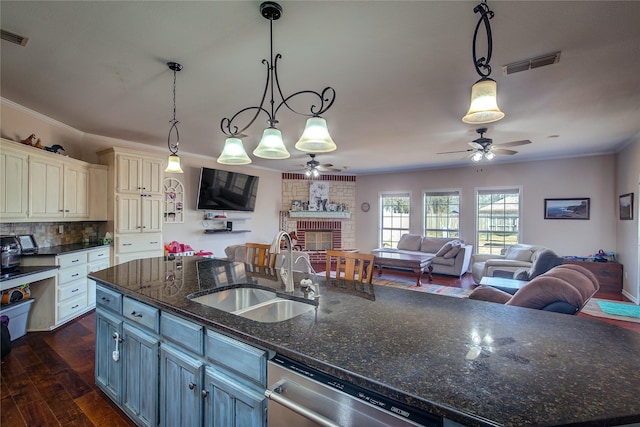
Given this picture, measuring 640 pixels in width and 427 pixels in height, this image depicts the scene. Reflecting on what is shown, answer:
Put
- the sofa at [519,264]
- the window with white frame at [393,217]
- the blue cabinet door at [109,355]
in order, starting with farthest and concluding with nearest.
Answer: the window with white frame at [393,217] < the sofa at [519,264] < the blue cabinet door at [109,355]

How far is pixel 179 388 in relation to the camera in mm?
1552

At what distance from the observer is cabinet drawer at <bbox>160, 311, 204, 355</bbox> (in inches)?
56.9

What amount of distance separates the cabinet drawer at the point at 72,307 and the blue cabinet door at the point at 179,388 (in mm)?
2767

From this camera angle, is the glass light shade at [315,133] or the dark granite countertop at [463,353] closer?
the dark granite countertop at [463,353]

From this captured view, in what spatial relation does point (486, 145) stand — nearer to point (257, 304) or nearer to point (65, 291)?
point (257, 304)

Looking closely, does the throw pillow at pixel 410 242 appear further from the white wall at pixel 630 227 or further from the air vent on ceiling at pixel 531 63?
the air vent on ceiling at pixel 531 63

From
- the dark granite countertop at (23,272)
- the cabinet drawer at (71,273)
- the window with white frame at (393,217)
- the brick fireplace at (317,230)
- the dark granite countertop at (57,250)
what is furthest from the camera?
the brick fireplace at (317,230)

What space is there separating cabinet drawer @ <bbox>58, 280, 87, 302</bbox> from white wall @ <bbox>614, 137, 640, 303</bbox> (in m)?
7.81

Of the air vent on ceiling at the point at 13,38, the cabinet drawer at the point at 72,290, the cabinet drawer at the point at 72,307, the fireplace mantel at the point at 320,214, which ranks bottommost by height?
the cabinet drawer at the point at 72,307

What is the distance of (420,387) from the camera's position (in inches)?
32.8

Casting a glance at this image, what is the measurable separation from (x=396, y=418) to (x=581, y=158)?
7.23 meters

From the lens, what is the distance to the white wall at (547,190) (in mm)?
5582

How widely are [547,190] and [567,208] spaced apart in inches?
19.6

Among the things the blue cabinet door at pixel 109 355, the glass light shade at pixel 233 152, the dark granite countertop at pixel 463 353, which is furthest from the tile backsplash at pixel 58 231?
the glass light shade at pixel 233 152
